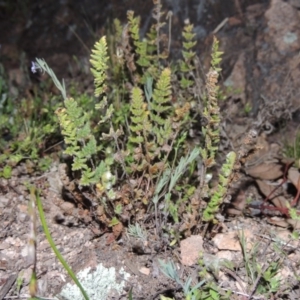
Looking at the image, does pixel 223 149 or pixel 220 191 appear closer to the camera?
pixel 220 191

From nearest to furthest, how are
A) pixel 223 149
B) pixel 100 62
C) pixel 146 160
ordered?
1. pixel 100 62
2. pixel 146 160
3. pixel 223 149

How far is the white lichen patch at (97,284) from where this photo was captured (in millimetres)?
2373

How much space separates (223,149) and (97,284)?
1.09m

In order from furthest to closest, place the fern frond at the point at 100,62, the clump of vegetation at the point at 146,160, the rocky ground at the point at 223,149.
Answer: the rocky ground at the point at 223,149
the clump of vegetation at the point at 146,160
the fern frond at the point at 100,62

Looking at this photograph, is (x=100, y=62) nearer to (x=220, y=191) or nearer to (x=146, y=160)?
(x=146, y=160)

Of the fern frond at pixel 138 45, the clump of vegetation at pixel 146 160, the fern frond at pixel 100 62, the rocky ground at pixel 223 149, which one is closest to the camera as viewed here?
the fern frond at pixel 100 62

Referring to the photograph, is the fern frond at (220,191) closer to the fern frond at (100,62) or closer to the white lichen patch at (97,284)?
the white lichen patch at (97,284)

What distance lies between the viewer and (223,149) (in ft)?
10.3

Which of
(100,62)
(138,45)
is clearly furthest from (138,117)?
(138,45)

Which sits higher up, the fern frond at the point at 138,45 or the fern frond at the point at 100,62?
the fern frond at the point at 100,62

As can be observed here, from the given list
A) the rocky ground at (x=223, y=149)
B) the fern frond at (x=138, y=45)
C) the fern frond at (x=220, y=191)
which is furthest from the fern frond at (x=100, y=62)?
the fern frond at (x=138, y=45)

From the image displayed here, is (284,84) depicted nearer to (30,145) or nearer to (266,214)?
(266,214)

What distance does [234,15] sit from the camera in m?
3.38

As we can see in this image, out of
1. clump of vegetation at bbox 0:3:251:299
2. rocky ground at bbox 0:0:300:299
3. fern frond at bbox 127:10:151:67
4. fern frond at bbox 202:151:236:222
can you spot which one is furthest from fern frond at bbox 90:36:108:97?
fern frond at bbox 127:10:151:67
